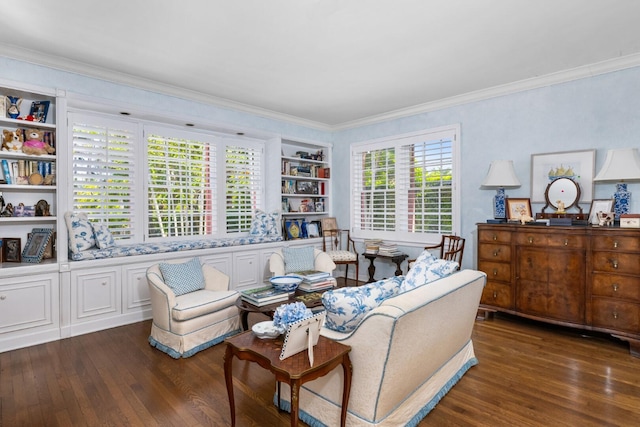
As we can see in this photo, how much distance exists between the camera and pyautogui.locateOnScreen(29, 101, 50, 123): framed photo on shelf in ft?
11.2

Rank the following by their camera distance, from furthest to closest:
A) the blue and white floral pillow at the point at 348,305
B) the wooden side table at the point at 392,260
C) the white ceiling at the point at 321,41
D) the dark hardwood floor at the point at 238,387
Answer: the wooden side table at the point at 392,260 < the white ceiling at the point at 321,41 < the dark hardwood floor at the point at 238,387 < the blue and white floral pillow at the point at 348,305

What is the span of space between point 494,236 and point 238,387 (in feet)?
9.99

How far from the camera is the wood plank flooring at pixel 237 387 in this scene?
2105 mm

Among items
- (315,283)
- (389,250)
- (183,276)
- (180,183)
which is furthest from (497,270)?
(180,183)

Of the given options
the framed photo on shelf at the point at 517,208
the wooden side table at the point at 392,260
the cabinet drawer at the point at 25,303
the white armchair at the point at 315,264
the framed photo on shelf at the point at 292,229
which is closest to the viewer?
the cabinet drawer at the point at 25,303

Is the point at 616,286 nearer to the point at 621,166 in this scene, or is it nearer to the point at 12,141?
the point at 621,166

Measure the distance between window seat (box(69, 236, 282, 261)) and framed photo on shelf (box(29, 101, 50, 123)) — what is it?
140 centimetres

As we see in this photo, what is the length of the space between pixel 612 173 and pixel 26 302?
5634 millimetres

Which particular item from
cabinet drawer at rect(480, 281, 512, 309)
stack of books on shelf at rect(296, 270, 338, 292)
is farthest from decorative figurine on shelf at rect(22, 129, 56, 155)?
cabinet drawer at rect(480, 281, 512, 309)

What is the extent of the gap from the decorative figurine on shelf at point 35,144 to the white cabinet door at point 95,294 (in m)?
1.24

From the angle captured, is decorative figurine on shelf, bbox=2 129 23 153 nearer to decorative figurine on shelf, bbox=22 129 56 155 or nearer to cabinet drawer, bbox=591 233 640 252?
decorative figurine on shelf, bbox=22 129 56 155

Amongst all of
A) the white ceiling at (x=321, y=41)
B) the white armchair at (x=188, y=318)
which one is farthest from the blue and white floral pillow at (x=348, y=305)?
the white ceiling at (x=321, y=41)

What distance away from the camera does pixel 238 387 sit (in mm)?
2467

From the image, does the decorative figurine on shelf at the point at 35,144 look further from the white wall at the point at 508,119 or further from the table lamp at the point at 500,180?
the table lamp at the point at 500,180
